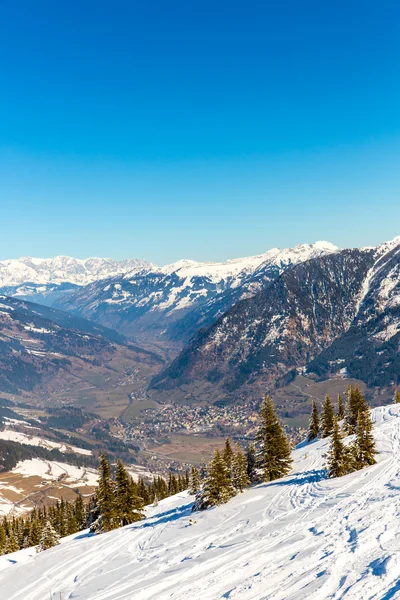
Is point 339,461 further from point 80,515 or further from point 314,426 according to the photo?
point 80,515

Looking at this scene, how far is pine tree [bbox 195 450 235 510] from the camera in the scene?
41969mm

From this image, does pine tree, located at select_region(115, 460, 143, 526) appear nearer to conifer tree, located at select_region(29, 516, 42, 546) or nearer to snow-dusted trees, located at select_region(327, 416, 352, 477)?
snow-dusted trees, located at select_region(327, 416, 352, 477)

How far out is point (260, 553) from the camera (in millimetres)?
21859

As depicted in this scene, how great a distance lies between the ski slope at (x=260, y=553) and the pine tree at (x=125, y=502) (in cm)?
1267

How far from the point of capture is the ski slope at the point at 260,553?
54.8 feet

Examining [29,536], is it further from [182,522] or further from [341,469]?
[341,469]

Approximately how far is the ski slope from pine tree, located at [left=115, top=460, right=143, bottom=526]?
41.6 ft

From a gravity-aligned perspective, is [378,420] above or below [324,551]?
below

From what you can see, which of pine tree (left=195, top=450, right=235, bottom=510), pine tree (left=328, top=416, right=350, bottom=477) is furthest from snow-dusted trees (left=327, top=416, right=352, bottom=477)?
pine tree (left=195, top=450, right=235, bottom=510)

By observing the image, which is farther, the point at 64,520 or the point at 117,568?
the point at 64,520

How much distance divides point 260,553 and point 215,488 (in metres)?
21.4

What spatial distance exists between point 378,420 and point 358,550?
180ft

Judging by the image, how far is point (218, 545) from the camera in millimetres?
26078

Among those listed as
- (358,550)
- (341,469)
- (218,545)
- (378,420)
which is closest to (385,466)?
(341,469)
